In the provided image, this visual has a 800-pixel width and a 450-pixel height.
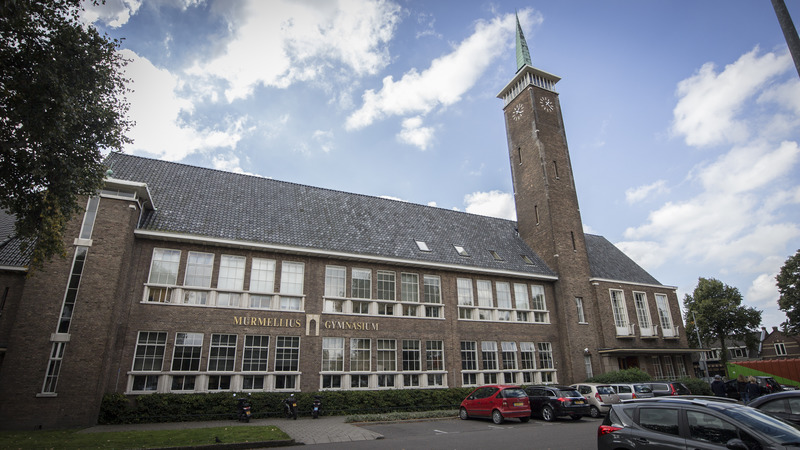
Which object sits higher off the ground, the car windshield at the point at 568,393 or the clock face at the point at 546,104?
the clock face at the point at 546,104

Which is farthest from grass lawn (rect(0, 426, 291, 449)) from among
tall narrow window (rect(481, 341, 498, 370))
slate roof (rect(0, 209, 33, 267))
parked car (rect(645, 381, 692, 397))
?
parked car (rect(645, 381, 692, 397))

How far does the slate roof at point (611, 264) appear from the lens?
31.1 metres

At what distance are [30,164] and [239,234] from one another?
991 centimetres

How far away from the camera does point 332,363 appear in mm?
20016

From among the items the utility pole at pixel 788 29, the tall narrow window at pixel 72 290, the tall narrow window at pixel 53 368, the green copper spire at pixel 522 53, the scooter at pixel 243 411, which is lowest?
the scooter at pixel 243 411

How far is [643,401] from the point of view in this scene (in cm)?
→ 762

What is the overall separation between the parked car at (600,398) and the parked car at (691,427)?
1241 cm

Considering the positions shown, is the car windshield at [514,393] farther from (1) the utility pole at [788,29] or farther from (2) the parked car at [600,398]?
(1) the utility pole at [788,29]

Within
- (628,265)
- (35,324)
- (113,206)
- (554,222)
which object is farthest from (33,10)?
(628,265)

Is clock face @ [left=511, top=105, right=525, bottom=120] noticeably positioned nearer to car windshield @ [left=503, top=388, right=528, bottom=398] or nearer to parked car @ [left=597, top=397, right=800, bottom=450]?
car windshield @ [left=503, top=388, right=528, bottom=398]

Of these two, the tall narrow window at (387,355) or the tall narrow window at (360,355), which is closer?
the tall narrow window at (360,355)

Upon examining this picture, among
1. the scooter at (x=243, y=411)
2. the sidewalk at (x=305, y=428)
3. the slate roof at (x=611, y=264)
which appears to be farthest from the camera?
the slate roof at (x=611, y=264)

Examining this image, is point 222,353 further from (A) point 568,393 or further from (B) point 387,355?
(A) point 568,393

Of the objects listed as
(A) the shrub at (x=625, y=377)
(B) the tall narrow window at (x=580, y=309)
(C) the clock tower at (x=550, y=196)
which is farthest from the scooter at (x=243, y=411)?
(B) the tall narrow window at (x=580, y=309)
